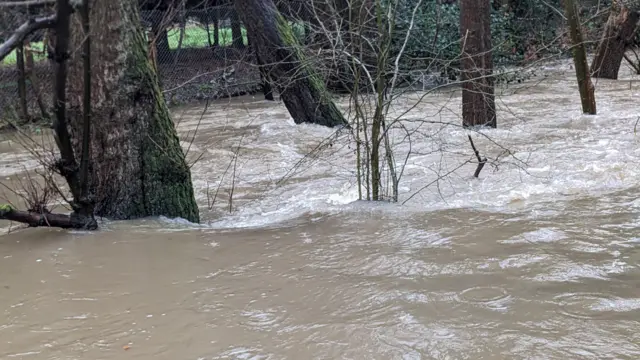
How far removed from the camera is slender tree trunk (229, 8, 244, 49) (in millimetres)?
16459

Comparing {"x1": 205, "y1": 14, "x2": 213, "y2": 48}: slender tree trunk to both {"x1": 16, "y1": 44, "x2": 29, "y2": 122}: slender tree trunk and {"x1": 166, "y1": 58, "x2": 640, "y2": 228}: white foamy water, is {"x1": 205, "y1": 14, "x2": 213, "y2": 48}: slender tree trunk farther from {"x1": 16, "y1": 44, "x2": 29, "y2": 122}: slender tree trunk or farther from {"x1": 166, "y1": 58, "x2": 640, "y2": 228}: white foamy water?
{"x1": 16, "y1": 44, "x2": 29, "y2": 122}: slender tree trunk

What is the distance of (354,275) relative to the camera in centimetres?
401

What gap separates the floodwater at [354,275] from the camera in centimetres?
311

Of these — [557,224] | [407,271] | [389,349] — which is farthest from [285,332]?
[557,224]

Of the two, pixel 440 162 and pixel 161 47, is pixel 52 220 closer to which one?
pixel 440 162

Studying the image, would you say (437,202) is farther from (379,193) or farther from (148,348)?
(148,348)

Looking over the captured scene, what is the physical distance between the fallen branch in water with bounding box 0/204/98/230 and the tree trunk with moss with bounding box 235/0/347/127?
5.83 metres

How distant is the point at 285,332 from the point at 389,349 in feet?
1.80

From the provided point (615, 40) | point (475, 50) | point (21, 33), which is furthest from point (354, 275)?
point (615, 40)

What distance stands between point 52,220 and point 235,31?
12770mm

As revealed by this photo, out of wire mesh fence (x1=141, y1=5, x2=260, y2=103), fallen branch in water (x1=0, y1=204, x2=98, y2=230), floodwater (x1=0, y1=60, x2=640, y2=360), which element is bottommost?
floodwater (x1=0, y1=60, x2=640, y2=360)

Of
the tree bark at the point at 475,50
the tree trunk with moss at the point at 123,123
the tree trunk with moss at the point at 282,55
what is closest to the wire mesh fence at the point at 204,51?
the tree trunk with moss at the point at 282,55

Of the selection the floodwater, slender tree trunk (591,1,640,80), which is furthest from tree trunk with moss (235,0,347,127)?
slender tree trunk (591,1,640,80)

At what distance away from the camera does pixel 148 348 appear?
10.2 ft
